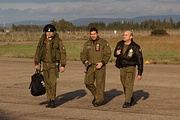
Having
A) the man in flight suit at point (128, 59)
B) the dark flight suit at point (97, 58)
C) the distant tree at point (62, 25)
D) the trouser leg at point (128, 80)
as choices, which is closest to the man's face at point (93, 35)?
the dark flight suit at point (97, 58)

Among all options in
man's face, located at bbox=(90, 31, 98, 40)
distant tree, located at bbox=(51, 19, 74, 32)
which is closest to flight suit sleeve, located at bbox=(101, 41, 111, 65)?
man's face, located at bbox=(90, 31, 98, 40)

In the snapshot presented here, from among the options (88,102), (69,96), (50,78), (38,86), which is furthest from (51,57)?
(69,96)

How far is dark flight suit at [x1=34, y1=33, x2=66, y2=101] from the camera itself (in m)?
10.9

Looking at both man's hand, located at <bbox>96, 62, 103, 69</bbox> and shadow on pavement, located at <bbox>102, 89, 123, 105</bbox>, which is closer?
man's hand, located at <bbox>96, 62, 103, 69</bbox>

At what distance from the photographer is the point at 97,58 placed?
11094 mm

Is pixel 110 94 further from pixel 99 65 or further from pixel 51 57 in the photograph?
pixel 51 57

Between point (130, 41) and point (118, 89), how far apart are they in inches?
165

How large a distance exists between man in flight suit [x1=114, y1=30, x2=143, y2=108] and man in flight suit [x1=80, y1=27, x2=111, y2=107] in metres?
0.33

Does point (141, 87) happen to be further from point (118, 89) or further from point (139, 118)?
point (139, 118)

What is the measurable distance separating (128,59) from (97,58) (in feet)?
2.47

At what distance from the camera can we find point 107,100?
12.4 meters

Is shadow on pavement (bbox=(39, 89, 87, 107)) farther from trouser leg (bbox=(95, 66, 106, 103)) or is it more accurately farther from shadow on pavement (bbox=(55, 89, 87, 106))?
trouser leg (bbox=(95, 66, 106, 103))

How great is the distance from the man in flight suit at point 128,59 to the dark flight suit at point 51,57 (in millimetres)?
1328

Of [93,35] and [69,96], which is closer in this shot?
[93,35]
